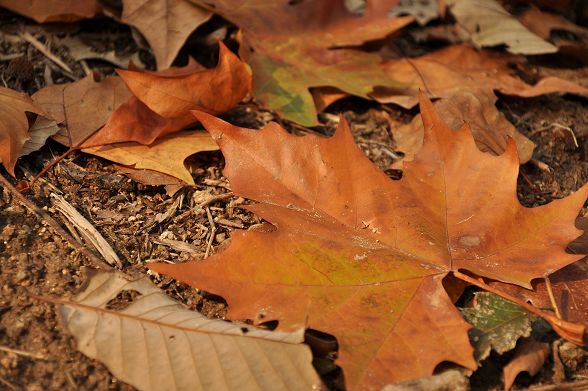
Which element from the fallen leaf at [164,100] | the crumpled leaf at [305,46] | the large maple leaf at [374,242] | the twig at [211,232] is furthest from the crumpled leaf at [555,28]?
the twig at [211,232]

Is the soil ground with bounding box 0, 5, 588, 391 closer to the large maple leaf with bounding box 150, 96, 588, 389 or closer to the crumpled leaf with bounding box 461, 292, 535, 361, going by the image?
the crumpled leaf with bounding box 461, 292, 535, 361

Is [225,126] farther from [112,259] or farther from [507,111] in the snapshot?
[507,111]

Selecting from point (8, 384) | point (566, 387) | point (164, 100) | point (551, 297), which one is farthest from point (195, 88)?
point (566, 387)

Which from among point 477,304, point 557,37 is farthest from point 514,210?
point 557,37

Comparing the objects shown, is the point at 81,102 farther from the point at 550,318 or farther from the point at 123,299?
the point at 550,318

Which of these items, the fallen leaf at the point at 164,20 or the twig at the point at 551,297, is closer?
the twig at the point at 551,297

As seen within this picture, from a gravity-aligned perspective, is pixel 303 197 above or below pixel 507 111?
above

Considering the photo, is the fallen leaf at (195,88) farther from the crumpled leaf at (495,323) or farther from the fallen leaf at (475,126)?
the crumpled leaf at (495,323)
